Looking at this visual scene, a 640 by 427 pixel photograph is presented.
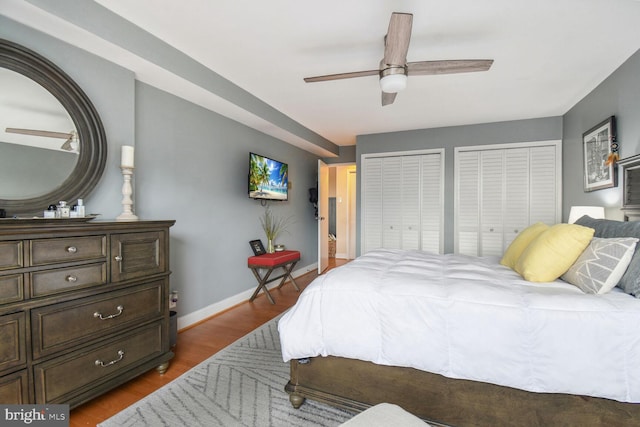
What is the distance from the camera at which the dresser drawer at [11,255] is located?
1.32m

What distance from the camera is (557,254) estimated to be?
1720 millimetres

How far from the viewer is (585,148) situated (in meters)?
3.30

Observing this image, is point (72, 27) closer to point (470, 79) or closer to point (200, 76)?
point (200, 76)

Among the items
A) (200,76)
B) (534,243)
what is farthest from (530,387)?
(200,76)

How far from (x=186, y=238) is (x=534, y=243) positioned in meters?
2.96

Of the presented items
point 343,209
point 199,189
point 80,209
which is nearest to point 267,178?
point 199,189

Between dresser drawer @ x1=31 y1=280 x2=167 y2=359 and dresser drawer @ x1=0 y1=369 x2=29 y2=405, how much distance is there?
92 mm

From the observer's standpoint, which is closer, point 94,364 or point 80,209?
point 94,364

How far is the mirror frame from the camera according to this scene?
5.37ft

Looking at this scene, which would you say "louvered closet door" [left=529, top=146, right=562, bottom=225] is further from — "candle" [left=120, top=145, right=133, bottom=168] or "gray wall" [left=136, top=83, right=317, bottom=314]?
"candle" [left=120, top=145, right=133, bottom=168]

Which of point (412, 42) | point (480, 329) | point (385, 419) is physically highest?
point (412, 42)

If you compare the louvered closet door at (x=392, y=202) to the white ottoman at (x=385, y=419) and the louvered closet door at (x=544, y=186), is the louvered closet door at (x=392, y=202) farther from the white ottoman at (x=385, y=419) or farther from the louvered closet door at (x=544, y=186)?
the white ottoman at (x=385, y=419)

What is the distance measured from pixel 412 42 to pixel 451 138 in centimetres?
262

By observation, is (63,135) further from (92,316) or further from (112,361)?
(112,361)
